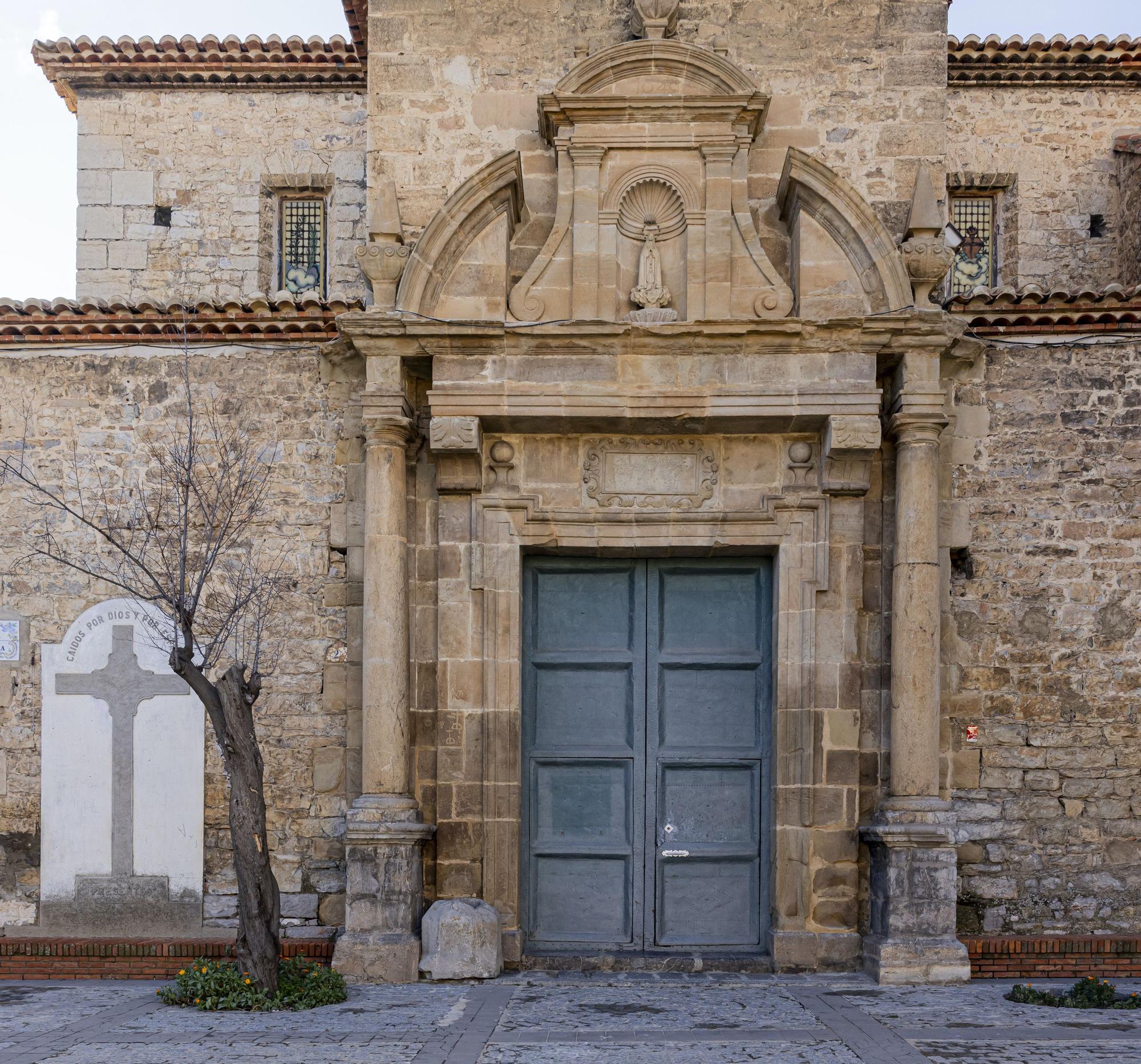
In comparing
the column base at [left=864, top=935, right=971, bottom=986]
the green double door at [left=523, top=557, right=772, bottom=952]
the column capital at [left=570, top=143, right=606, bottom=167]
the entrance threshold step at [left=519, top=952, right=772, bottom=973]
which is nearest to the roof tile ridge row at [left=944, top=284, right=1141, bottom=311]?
the green double door at [left=523, top=557, right=772, bottom=952]

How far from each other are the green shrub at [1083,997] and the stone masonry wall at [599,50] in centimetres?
482

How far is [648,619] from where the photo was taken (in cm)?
765

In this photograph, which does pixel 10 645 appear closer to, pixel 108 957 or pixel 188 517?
pixel 188 517

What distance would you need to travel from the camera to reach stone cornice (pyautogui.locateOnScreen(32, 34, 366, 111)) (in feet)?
36.2

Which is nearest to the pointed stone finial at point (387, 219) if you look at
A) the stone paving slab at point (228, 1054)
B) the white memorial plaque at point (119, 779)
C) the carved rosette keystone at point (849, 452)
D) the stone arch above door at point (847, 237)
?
the stone arch above door at point (847, 237)

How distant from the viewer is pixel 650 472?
755cm

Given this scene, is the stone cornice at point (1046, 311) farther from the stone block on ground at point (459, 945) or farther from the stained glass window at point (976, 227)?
the stone block on ground at point (459, 945)

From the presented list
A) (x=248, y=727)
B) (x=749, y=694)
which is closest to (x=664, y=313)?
(x=749, y=694)

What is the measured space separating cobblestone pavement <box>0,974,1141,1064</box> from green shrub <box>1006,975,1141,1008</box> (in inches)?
4.2

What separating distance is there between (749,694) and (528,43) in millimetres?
4531

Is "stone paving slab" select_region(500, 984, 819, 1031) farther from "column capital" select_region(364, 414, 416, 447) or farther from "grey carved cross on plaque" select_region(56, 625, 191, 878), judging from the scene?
"column capital" select_region(364, 414, 416, 447)

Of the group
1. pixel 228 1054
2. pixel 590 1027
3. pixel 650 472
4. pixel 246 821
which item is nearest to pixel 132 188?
pixel 650 472

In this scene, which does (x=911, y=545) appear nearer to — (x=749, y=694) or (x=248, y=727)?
(x=749, y=694)

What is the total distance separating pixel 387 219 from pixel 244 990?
455 centimetres
